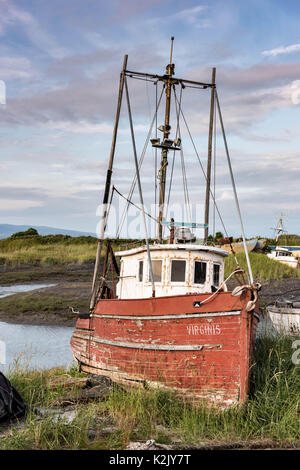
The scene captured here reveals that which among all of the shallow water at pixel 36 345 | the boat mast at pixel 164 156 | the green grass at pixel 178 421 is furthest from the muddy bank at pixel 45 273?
the green grass at pixel 178 421

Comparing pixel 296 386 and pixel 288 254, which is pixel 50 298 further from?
pixel 288 254

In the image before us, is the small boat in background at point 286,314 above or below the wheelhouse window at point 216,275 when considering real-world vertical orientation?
below

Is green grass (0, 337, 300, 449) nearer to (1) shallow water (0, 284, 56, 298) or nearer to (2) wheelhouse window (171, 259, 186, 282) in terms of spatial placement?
(2) wheelhouse window (171, 259, 186, 282)

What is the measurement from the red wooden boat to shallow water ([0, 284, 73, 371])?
108 inches

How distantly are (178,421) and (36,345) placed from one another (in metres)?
11.1

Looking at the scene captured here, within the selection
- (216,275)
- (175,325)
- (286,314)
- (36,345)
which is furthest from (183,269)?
(36,345)

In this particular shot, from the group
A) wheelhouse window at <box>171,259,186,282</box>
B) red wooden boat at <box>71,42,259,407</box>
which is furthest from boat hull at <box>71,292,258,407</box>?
wheelhouse window at <box>171,259,186,282</box>

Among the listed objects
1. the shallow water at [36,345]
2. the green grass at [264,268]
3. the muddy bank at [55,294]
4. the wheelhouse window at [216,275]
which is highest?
the green grass at [264,268]

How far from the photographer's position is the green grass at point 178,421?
702cm

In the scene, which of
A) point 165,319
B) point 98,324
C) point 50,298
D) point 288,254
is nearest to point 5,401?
point 165,319

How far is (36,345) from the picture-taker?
18.1 metres

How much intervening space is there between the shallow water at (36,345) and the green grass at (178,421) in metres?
6.31

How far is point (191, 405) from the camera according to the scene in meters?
8.94

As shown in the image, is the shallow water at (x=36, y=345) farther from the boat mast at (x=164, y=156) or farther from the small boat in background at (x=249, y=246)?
the small boat in background at (x=249, y=246)
